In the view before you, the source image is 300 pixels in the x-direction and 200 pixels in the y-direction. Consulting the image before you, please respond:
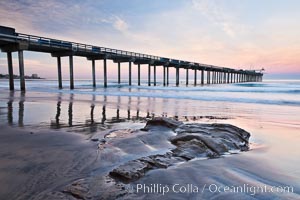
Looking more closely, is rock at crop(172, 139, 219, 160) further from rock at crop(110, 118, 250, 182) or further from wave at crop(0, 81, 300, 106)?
wave at crop(0, 81, 300, 106)

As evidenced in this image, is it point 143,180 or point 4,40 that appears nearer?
point 143,180

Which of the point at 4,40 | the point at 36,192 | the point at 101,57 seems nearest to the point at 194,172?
the point at 36,192

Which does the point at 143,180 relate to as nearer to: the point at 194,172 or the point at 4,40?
the point at 194,172

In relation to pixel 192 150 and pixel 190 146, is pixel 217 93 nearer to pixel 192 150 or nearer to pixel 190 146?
pixel 190 146

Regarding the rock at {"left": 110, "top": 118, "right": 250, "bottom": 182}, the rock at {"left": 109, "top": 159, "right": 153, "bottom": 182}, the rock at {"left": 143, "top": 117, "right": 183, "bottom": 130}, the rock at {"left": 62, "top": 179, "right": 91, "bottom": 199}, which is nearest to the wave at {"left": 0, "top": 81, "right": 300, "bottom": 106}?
the rock at {"left": 143, "top": 117, "right": 183, "bottom": 130}

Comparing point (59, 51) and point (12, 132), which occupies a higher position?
point (59, 51)

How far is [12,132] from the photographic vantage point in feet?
17.1

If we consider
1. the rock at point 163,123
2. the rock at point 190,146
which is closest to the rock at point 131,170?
the rock at point 190,146

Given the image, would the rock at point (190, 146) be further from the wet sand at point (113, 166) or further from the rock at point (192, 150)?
the wet sand at point (113, 166)

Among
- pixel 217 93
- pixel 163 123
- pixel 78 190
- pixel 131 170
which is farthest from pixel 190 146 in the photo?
pixel 217 93

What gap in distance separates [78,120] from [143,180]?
16.5 ft

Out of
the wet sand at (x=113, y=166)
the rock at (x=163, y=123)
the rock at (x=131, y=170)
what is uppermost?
the rock at (x=163, y=123)

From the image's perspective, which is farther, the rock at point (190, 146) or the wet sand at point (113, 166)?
the rock at point (190, 146)

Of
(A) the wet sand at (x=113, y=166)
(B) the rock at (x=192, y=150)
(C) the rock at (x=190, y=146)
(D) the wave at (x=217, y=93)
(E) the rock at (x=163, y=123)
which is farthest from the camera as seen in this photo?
(D) the wave at (x=217, y=93)
